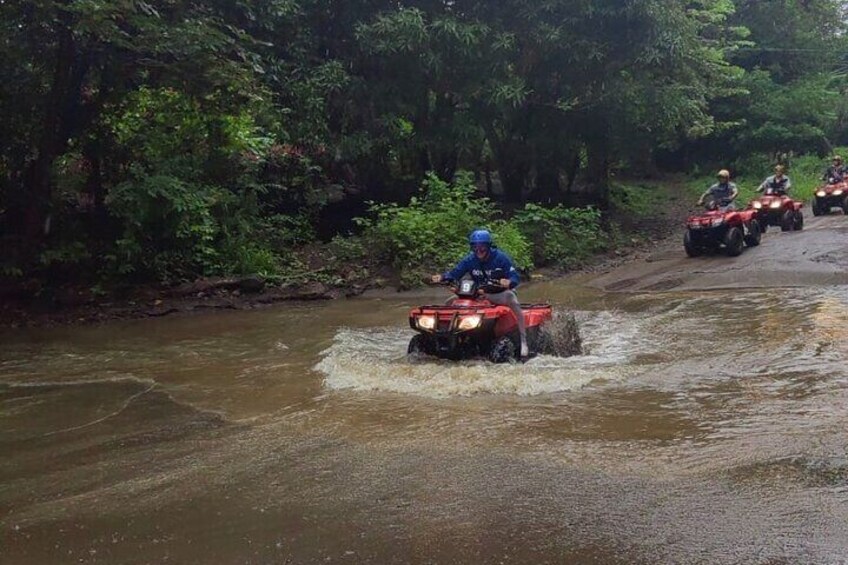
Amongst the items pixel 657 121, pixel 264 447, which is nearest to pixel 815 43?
pixel 657 121

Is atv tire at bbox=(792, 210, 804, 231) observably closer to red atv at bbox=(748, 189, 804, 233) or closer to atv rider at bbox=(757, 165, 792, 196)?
red atv at bbox=(748, 189, 804, 233)

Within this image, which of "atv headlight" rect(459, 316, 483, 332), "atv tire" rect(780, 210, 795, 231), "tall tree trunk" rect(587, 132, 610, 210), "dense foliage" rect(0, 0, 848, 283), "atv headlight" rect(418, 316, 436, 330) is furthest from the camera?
"tall tree trunk" rect(587, 132, 610, 210)

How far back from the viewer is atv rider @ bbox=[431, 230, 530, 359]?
28.2 feet

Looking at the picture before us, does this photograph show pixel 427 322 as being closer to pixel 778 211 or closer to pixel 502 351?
pixel 502 351

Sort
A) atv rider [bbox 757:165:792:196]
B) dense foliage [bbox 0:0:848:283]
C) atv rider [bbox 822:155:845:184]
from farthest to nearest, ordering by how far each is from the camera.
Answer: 1. atv rider [bbox 822:155:845:184]
2. atv rider [bbox 757:165:792:196]
3. dense foliage [bbox 0:0:848:283]

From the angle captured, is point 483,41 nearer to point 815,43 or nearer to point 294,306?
point 294,306

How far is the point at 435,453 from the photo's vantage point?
225 inches

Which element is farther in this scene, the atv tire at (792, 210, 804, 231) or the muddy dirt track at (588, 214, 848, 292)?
the atv tire at (792, 210, 804, 231)

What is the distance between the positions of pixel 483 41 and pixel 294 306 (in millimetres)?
7639

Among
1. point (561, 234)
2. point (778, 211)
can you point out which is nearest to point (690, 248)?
point (561, 234)

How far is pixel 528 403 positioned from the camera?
23.1ft

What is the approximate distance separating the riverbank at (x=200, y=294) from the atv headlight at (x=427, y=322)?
259 inches

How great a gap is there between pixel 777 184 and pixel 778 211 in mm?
782

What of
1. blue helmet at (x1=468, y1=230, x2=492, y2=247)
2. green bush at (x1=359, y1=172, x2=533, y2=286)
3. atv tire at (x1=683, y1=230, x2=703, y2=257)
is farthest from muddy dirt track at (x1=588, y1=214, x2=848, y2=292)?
blue helmet at (x1=468, y1=230, x2=492, y2=247)
